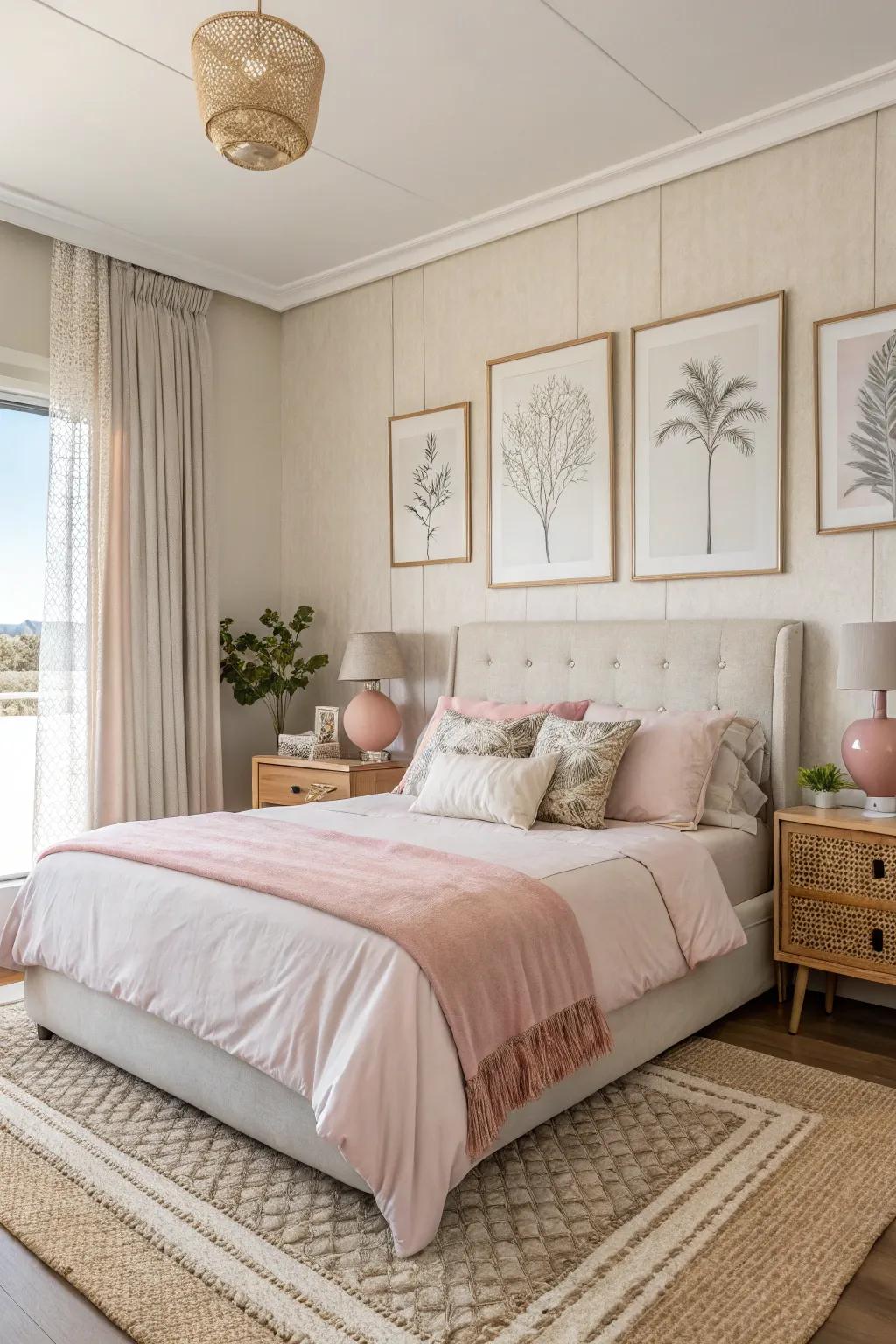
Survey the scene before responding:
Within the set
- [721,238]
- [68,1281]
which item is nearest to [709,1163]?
[68,1281]

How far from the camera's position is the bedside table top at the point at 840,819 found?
9.05 feet

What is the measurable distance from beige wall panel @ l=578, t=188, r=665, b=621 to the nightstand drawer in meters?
1.25

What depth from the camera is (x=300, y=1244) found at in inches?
73.6

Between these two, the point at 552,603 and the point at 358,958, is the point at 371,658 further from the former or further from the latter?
the point at 358,958

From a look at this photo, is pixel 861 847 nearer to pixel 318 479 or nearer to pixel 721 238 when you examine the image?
pixel 721 238

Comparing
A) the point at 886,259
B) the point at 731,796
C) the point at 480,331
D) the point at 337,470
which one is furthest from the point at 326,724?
the point at 886,259

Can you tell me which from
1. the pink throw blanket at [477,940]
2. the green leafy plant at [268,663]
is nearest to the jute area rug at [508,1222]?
the pink throw blanket at [477,940]

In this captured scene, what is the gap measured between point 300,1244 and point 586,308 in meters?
3.36

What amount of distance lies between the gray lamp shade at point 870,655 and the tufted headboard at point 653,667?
1.19 ft

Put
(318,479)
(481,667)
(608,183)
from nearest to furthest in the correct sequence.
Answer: (608,183), (481,667), (318,479)

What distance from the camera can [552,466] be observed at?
401 cm

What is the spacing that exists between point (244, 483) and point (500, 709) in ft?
6.92

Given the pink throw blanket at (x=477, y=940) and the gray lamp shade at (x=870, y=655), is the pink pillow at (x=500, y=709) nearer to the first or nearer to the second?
the gray lamp shade at (x=870, y=655)

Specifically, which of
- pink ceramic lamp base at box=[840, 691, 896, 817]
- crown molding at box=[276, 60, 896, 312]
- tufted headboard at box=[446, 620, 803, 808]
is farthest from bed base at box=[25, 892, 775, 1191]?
crown molding at box=[276, 60, 896, 312]
